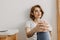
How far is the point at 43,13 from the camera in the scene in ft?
6.81

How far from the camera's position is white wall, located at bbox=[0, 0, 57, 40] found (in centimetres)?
209

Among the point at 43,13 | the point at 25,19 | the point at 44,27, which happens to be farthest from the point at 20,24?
the point at 44,27

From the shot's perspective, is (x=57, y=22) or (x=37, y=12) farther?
(x=57, y=22)

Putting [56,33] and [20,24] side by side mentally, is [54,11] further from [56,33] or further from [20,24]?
[20,24]

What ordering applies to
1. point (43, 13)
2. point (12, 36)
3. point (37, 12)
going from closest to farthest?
1. point (12, 36)
2. point (37, 12)
3. point (43, 13)

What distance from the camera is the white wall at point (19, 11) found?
82.3 inches

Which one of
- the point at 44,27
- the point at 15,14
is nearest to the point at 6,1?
the point at 15,14

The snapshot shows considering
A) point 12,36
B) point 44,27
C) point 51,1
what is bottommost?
point 12,36

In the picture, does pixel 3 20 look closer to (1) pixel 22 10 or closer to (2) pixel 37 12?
(1) pixel 22 10

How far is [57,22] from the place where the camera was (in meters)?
2.14

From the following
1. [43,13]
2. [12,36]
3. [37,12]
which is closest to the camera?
[12,36]

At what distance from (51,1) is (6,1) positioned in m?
0.70

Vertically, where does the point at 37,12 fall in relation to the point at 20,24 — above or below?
above

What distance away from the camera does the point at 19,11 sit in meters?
2.11
